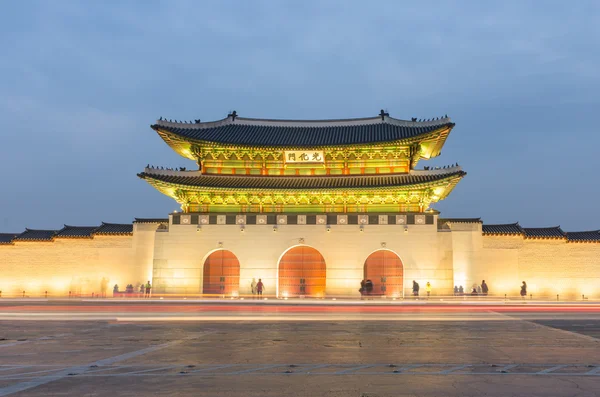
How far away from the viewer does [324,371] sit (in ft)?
30.4

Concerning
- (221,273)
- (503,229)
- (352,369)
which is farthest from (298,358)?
(503,229)

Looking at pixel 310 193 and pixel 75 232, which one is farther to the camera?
pixel 75 232

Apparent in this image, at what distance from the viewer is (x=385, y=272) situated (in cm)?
3606

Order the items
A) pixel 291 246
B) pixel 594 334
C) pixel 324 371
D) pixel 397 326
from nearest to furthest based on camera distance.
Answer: pixel 324 371 < pixel 594 334 < pixel 397 326 < pixel 291 246

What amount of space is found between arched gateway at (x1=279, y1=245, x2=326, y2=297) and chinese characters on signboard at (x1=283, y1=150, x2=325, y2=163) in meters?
6.56

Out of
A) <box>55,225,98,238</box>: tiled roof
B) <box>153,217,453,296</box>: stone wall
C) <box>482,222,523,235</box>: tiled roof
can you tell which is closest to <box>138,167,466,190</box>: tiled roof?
<box>153,217,453,296</box>: stone wall

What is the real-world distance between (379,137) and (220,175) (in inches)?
477

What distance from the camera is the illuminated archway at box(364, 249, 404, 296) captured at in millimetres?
35688

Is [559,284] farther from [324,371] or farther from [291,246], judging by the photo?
[324,371]

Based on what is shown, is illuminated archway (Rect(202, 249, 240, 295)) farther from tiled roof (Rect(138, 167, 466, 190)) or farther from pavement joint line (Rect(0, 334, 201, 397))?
pavement joint line (Rect(0, 334, 201, 397))

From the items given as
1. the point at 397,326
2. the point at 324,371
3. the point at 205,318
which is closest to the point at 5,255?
the point at 205,318

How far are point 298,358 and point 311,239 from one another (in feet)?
84.3

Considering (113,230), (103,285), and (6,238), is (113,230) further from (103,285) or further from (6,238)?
(6,238)

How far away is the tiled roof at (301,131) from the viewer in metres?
37.3
